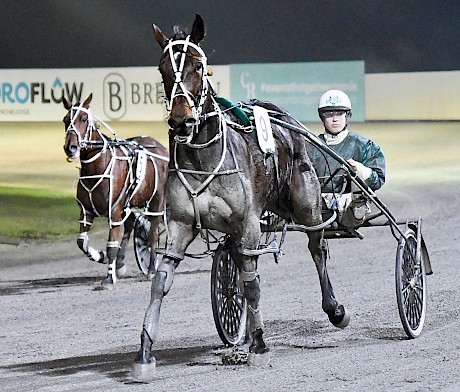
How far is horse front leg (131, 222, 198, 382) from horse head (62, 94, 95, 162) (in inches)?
142

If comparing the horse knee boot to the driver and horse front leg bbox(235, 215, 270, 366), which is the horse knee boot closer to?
the driver

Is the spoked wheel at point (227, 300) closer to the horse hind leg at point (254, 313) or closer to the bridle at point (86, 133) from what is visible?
the horse hind leg at point (254, 313)

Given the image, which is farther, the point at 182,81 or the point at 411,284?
the point at 411,284

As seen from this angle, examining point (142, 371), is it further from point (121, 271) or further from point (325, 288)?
point (121, 271)

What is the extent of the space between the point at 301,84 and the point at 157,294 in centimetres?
881

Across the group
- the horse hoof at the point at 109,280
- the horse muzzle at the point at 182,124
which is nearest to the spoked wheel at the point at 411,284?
the horse muzzle at the point at 182,124

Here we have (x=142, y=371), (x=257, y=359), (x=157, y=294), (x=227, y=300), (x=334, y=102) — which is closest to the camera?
(x=142, y=371)

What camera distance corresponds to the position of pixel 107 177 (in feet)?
28.1

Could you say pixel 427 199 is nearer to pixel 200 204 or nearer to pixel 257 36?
pixel 257 36

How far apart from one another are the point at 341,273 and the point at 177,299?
1.54 m

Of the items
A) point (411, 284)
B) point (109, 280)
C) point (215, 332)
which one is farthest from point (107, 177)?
point (411, 284)

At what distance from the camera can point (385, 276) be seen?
326 inches

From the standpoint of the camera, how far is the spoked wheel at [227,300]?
5.62 m

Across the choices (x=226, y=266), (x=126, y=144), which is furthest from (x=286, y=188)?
(x=126, y=144)
